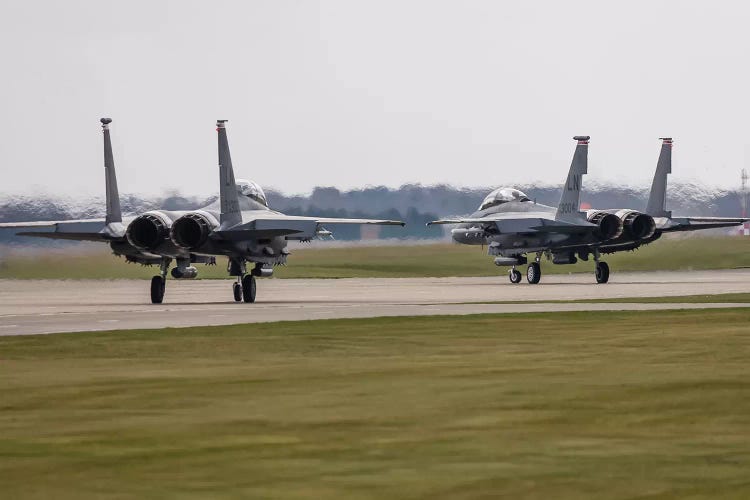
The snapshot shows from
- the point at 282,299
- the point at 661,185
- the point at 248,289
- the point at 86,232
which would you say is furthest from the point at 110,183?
the point at 661,185

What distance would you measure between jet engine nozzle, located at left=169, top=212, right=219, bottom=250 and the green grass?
62.7 feet

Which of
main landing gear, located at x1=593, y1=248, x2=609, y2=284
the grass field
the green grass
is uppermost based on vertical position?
the green grass

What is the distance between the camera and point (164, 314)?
36469 mm

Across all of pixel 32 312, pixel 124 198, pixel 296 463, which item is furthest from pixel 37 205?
pixel 296 463

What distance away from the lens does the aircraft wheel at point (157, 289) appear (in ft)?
149

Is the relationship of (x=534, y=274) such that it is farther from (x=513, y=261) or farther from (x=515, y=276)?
(x=513, y=261)

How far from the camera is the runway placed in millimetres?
34219

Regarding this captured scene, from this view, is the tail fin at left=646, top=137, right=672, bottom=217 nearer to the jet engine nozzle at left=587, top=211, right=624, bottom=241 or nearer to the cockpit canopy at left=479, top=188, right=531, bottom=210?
the jet engine nozzle at left=587, top=211, right=624, bottom=241

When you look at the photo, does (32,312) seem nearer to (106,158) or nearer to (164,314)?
(164,314)

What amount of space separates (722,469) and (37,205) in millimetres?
50888

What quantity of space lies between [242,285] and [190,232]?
2.62 metres

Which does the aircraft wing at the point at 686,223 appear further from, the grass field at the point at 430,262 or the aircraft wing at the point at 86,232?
the aircraft wing at the point at 86,232

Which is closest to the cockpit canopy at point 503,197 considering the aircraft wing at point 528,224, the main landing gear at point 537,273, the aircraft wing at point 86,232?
the aircraft wing at point 528,224

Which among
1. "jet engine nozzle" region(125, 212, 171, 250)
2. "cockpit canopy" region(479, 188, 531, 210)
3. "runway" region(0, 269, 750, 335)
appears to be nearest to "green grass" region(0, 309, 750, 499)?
"runway" region(0, 269, 750, 335)
